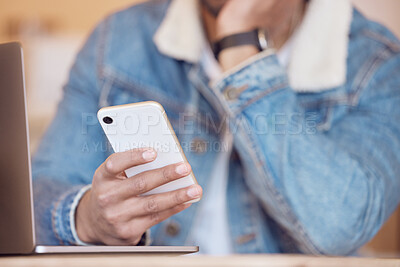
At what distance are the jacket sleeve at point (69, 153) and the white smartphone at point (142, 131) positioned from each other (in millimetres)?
69

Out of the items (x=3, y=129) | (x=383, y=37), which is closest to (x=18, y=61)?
(x=3, y=129)

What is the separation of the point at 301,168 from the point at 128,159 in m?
0.31

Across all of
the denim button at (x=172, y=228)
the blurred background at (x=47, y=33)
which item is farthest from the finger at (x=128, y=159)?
the blurred background at (x=47, y=33)

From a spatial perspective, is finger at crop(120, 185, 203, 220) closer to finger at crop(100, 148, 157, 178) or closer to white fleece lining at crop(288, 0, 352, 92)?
finger at crop(100, 148, 157, 178)

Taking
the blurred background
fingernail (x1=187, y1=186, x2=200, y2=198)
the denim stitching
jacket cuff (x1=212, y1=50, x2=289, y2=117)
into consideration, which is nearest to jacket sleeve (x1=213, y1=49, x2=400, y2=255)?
jacket cuff (x1=212, y1=50, x2=289, y2=117)

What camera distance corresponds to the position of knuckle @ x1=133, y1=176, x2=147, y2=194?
393 millimetres

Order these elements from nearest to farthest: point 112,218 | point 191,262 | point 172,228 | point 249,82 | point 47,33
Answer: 1. point 191,262
2. point 112,218
3. point 249,82
4. point 172,228
5. point 47,33

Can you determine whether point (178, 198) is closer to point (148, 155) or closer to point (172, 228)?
point (148, 155)

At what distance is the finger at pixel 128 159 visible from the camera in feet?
1.22

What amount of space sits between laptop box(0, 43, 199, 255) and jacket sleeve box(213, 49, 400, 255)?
0.25 m

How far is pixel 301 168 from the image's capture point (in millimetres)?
612

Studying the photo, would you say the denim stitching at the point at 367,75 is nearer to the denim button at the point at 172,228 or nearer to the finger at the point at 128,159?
the denim button at the point at 172,228

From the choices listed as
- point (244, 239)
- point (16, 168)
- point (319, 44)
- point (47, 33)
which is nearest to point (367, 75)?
point (319, 44)

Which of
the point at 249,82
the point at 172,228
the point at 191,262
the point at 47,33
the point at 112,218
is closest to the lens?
the point at 191,262
